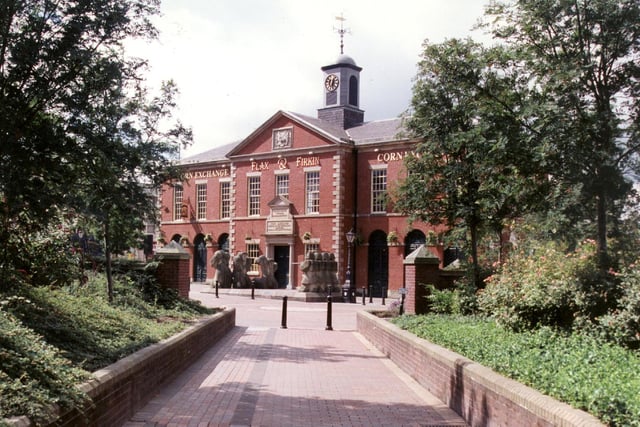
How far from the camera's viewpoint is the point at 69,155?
7059mm

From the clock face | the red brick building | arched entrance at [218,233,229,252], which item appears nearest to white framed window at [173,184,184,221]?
the red brick building

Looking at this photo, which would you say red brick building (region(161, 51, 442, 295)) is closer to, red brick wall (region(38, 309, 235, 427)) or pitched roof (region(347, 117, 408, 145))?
pitched roof (region(347, 117, 408, 145))

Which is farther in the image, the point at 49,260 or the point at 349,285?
the point at 349,285

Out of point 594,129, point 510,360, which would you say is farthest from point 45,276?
point 594,129

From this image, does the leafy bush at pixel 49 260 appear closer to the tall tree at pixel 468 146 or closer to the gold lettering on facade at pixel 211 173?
the tall tree at pixel 468 146

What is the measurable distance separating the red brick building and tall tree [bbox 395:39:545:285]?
20.1 meters

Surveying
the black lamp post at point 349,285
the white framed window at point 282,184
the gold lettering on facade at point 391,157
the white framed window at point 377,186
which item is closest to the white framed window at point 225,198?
the white framed window at point 282,184

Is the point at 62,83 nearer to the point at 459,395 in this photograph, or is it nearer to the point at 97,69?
the point at 97,69

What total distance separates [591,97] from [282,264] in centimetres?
3641

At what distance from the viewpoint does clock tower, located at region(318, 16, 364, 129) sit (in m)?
46.2

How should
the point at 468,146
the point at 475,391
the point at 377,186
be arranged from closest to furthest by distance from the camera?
the point at 475,391 → the point at 468,146 → the point at 377,186

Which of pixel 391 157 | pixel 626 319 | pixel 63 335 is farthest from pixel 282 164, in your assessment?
pixel 626 319

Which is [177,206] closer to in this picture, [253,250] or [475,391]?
[253,250]

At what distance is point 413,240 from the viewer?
129 feet
